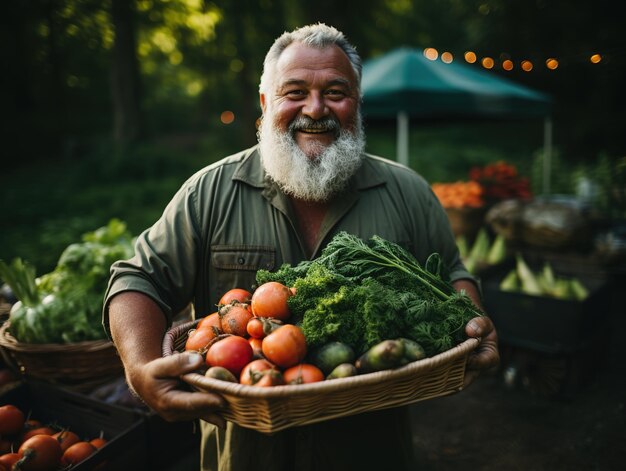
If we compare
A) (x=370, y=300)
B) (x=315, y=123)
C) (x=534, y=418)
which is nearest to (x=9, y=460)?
(x=370, y=300)

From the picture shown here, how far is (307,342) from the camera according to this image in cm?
168

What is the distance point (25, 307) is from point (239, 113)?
78.9 ft

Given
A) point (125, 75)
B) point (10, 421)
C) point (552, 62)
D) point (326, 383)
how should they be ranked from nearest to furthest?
point (326, 383) → point (10, 421) → point (552, 62) → point (125, 75)

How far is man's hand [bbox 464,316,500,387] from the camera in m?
1.82

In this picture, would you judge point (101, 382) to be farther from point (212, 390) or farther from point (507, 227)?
point (507, 227)

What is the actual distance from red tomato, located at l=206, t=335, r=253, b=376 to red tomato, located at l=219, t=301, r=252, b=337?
0.14 m

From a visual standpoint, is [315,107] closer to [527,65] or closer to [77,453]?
[77,453]

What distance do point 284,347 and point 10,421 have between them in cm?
195

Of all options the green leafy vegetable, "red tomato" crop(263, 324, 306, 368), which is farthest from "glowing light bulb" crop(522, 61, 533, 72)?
"red tomato" crop(263, 324, 306, 368)

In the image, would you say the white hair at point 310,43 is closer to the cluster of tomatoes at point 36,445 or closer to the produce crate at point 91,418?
the produce crate at point 91,418

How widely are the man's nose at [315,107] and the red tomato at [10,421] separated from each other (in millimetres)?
2314

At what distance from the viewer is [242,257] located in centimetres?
228

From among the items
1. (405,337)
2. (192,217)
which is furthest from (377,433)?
(192,217)

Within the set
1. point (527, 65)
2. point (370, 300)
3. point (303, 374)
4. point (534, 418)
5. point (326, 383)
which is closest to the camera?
point (326, 383)
